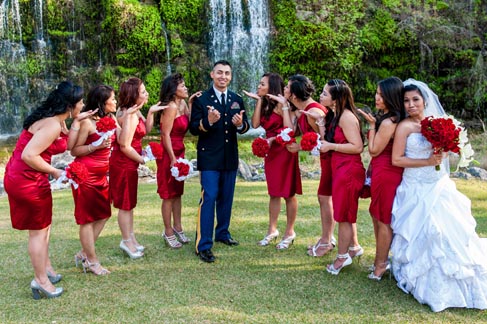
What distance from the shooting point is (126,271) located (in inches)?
181

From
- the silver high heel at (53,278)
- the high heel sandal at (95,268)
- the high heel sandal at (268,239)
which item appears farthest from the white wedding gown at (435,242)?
the silver high heel at (53,278)

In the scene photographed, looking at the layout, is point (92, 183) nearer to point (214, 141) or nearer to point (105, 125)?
point (105, 125)

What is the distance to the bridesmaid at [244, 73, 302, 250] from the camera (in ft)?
16.9

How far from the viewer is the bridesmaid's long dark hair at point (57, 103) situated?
3.80 m

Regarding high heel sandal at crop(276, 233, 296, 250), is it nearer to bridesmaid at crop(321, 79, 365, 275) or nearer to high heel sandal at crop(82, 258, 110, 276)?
bridesmaid at crop(321, 79, 365, 275)

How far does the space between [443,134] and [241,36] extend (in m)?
14.3

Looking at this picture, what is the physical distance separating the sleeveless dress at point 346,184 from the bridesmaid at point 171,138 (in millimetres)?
1908

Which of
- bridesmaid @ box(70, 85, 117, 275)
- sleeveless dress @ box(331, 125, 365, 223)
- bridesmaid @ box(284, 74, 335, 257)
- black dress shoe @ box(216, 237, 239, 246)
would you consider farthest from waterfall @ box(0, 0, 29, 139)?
sleeveless dress @ box(331, 125, 365, 223)

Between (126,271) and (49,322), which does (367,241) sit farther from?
(49,322)

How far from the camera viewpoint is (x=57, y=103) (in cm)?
387

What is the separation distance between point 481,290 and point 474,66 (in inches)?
604

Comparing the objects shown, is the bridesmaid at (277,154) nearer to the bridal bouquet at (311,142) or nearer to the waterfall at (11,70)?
the bridal bouquet at (311,142)

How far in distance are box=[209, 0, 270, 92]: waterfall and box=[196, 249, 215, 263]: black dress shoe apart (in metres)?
12.8

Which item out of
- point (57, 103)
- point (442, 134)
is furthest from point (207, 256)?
point (442, 134)
